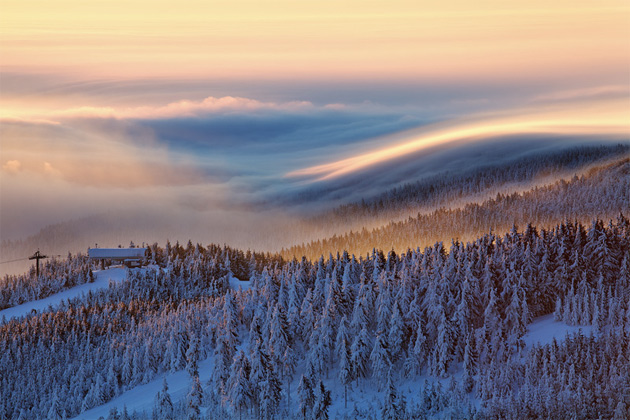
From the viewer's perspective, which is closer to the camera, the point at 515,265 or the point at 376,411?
the point at 376,411

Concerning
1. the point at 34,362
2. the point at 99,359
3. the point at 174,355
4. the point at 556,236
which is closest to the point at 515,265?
the point at 556,236

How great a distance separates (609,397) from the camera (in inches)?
4619

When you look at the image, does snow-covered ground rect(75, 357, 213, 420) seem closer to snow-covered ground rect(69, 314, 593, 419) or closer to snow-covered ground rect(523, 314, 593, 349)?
snow-covered ground rect(69, 314, 593, 419)

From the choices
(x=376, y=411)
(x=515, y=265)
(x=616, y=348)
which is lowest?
(x=376, y=411)

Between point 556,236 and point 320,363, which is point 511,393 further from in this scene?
point 556,236

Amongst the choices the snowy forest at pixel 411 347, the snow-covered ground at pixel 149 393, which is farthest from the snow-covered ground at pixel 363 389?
the snowy forest at pixel 411 347

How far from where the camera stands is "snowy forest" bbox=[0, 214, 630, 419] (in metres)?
127

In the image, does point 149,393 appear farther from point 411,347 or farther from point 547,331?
point 547,331

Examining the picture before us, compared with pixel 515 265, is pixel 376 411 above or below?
below

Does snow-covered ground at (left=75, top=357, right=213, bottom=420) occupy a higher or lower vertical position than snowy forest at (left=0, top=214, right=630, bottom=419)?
lower

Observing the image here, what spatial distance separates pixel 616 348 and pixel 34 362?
403 ft

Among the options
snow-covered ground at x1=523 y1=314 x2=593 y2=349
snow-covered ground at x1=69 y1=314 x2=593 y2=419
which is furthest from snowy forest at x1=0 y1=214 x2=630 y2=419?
snow-covered ground at x1=523 y1=314 x2=593 y2=349

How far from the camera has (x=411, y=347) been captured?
143 m

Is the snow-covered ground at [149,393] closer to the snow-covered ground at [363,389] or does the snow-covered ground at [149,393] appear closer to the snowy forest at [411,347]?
the snow-covered ground at [363,389]
